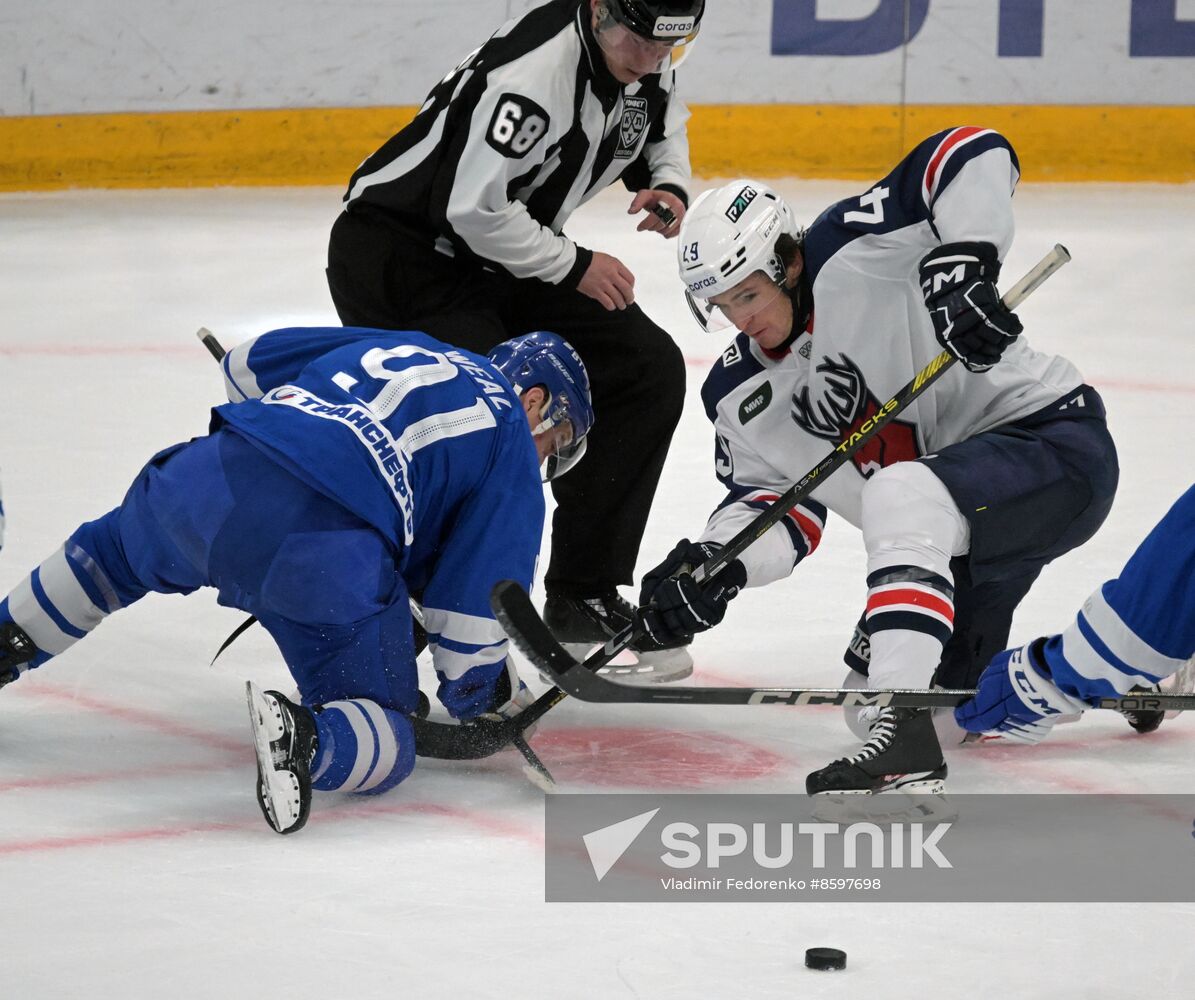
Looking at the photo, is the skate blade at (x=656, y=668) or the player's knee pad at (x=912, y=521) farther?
the skate blade at (x=656, y=668)

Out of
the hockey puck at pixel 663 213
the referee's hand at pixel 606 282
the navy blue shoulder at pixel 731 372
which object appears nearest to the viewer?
the navy blue shoulder at pixel 731 372

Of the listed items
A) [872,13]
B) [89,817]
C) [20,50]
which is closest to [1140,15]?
[872,13]

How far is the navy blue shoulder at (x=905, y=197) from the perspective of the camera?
2727mm

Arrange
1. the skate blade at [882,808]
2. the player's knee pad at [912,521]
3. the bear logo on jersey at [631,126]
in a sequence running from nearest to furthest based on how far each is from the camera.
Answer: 1. the skate blade at [882,808]
2. the player's knee pad at [912,521]
3. the bear logo on jersey at [631,126]

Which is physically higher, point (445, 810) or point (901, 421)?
point (901, 421)

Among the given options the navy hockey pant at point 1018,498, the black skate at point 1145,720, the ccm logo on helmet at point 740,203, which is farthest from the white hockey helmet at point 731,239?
the black skate at point 1145,720

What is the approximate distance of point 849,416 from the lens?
2.91 metres

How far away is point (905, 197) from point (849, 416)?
348 millimetres

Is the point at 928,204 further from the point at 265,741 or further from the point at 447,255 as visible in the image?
the point at 265,741

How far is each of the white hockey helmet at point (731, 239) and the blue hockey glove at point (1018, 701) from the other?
0.79 meters

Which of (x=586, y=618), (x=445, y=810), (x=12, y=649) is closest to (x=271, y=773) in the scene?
(x=445, y=810)

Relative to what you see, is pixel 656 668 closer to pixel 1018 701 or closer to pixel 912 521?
pixel 912 521

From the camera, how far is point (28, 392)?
15.8 ft

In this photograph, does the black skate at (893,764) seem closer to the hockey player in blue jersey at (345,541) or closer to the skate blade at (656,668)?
the hockey player in blue jersey at (345,541)
